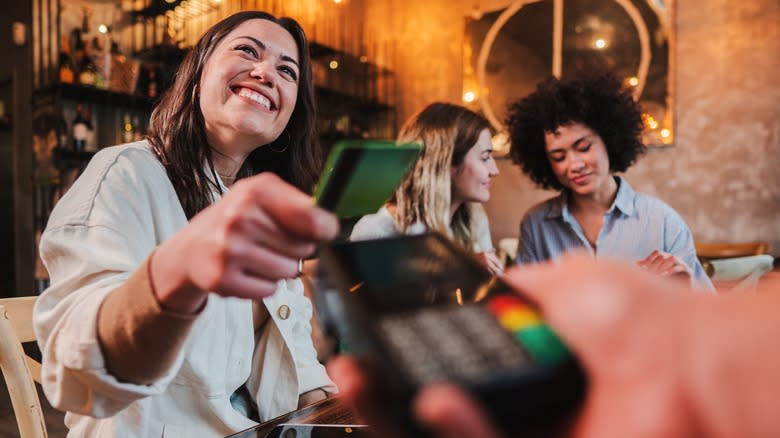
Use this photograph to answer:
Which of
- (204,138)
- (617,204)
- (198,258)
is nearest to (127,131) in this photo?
(204,138)

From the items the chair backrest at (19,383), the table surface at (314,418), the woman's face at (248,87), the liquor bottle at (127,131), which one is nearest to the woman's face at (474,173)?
the woman's face at (248,87)

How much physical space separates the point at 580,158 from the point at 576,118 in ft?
0.71

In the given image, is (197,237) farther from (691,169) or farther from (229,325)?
(691,169)

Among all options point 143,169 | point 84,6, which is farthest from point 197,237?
point 84,6

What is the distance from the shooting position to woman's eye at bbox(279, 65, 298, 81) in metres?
1.26

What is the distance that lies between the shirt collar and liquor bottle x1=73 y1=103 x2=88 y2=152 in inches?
103

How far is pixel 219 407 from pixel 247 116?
0.59 metres

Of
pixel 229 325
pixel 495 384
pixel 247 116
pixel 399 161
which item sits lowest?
pixel 229 325

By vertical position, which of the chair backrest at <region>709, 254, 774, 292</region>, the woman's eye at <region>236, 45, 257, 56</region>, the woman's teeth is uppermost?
the woman's eye at <region>236, 45, 257, 56</region>

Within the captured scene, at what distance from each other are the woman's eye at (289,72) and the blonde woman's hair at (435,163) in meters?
0.78

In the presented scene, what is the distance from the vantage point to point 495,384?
28 centimetres

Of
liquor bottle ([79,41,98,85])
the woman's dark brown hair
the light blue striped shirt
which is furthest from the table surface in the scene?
liquor bottle ([79,41,98,85])

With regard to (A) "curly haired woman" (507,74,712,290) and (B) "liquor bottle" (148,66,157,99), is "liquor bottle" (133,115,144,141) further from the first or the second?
(A) "curly haired woman" (507,74,712,290)

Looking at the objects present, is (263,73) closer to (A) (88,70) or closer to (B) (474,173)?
(B) (474,173)
